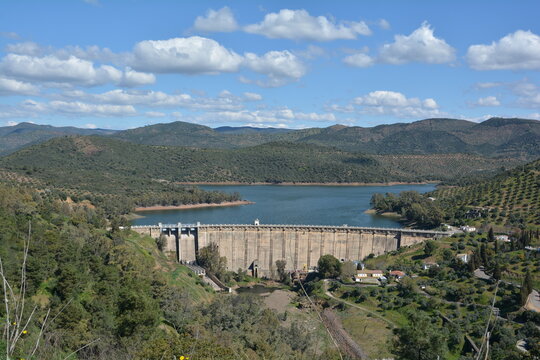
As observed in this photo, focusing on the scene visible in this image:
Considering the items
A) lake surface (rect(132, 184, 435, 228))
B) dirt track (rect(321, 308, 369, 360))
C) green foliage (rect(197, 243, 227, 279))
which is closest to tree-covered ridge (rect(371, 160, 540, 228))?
lake surface (rect(132, 184, 435, 228))

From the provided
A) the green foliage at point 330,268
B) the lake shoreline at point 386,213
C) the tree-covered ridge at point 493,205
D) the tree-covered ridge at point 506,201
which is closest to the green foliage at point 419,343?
the green foliage at point 330,268

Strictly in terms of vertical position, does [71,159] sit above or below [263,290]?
above

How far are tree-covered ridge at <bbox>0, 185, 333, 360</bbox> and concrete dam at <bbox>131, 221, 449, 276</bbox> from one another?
15537mm

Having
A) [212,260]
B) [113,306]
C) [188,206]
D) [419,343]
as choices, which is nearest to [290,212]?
[188,206]

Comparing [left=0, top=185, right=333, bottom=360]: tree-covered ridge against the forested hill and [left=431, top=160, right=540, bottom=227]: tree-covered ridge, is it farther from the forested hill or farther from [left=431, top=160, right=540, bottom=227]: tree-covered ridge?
the forested hill

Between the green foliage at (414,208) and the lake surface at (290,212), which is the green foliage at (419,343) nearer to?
the green foliage at (414,208)

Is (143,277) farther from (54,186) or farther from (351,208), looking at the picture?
(351,208)

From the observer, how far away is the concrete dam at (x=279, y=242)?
64.9m

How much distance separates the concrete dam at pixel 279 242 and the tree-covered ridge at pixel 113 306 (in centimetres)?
1554

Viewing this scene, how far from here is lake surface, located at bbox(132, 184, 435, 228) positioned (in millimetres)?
90375

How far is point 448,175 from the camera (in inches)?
7869

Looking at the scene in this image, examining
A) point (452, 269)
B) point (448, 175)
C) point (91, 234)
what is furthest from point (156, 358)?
point (448, 175)

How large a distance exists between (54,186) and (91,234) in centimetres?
5703

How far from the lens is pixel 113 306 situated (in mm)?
28859
